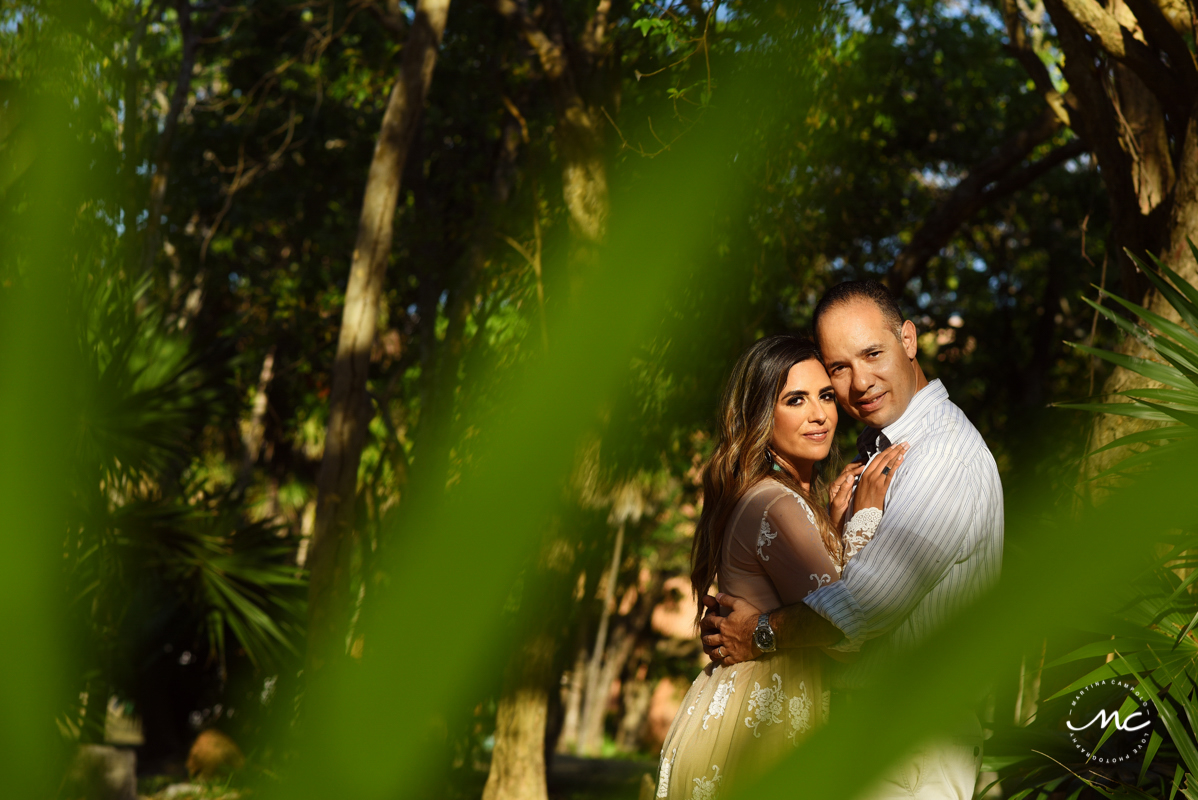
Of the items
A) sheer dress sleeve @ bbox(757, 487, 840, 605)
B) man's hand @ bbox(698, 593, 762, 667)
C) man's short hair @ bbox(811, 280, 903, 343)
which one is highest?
man's short hair @ bbox(811, 280, 903, 343)

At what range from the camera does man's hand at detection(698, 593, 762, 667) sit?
2260mm

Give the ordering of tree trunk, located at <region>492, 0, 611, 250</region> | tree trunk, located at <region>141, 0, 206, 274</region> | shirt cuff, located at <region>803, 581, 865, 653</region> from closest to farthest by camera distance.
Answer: shirt cuff, located at <region>803, 581, 865, 653</region>
tree trunk, located at <region>492, 0, 611, 250</region>
tree trunk, located at <region>141, 0, 206, 274</region>

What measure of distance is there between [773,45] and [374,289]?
22.4 feet

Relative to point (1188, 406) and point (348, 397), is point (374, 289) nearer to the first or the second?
point (348, 397)

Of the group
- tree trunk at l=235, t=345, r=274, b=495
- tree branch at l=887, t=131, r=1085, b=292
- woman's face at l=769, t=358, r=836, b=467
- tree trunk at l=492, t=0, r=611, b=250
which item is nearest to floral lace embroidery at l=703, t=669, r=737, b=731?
woman's face at l=769, t=358, r=836, b=467

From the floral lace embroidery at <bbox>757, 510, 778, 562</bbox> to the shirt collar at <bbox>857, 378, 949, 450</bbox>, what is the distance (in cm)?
36

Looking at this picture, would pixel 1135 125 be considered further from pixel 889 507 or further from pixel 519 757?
pixel 519 757

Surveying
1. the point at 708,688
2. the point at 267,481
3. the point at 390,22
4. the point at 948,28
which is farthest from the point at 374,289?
the point at 267,481

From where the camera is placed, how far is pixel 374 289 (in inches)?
273

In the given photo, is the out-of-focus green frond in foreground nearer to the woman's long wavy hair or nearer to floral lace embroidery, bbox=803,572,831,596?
floral lace embroidery, bbox=803,572,831,596

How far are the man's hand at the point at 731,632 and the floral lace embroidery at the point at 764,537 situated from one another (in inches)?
5.1

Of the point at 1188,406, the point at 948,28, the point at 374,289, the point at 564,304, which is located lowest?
the point at 564,304

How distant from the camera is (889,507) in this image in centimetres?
204

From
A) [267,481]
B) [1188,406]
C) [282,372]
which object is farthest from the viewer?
[267,481]
